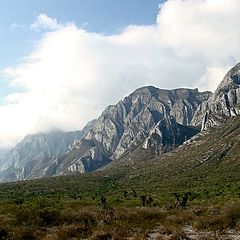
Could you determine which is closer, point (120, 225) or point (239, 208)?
point (120, 225)

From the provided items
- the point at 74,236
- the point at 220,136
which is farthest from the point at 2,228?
the point at 220,136

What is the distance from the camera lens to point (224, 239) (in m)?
24.0

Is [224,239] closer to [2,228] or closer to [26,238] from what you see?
[26,238]

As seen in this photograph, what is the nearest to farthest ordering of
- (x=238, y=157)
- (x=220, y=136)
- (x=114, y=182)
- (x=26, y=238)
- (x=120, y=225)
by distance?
(x=26, y=238), (x=120, y=225), (x=238, y=157), (x=114, y=182), (x=220, y=136)

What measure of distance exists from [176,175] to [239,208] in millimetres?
119708

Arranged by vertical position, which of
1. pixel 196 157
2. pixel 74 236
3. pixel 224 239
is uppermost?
pixel 196 157

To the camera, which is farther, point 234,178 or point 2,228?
point 234,178

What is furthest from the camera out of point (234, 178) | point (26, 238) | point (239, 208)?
point (234, 178)

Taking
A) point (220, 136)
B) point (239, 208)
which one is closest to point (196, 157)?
point (220, 136)

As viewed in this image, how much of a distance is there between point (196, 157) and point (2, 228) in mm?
157433

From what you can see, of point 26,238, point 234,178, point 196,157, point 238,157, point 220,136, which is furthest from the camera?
point 220,136

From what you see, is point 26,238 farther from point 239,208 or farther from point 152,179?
point 152,179

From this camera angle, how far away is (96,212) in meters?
36.6

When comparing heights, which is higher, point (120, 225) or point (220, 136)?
point (220, 136)
